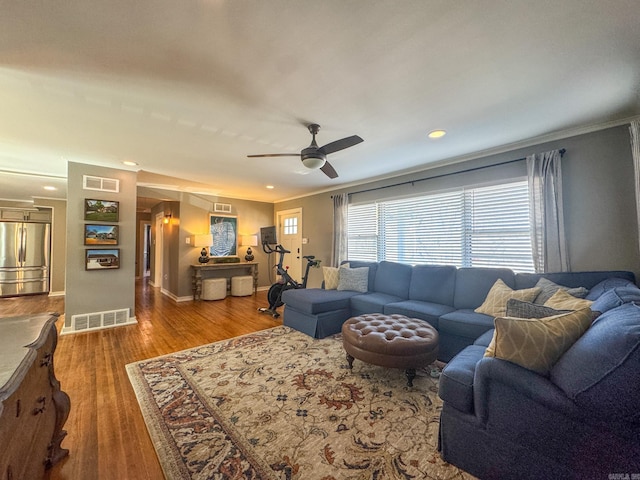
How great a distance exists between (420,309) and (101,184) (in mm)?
5033

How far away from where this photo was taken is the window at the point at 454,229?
321 centimetres

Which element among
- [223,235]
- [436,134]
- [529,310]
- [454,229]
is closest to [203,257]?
[223,235]

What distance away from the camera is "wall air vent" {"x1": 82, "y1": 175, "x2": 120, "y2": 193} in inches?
152

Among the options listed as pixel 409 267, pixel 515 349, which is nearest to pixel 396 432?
pixel 515 349

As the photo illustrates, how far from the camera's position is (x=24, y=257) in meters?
6.34

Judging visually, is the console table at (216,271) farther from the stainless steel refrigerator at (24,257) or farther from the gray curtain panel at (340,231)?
the stainless steel refrigerator at (24,257)

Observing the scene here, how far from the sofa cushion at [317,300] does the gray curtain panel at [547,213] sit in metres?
2.39

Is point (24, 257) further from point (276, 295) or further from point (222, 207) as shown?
point (276, 295)

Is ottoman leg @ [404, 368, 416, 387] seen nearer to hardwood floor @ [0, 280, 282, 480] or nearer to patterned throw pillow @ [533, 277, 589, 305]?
patterned throw pillow @ [533, 277, 589, 305]

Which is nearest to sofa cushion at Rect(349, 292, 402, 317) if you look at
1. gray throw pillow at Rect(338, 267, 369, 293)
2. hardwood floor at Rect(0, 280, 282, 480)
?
gray throw pillow at Rect(338, 267, 369, 293)

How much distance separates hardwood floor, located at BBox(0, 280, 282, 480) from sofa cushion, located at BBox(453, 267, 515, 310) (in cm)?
274

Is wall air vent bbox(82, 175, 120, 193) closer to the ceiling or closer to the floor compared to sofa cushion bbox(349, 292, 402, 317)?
closer to the ceiling

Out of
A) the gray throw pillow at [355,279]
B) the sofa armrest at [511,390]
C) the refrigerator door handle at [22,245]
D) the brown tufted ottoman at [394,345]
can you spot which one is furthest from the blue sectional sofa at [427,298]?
the refrigerator door handle at [22,245]

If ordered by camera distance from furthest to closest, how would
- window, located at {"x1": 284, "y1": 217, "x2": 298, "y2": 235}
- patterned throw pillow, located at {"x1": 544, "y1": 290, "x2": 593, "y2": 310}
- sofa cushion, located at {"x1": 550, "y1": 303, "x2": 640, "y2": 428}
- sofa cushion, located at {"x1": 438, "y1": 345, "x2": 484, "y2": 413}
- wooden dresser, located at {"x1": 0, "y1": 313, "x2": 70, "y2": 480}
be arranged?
window, located at {"x1": 284, "y1": 217, "x2": 298, "y2": 235}
patterned throw pillow, located at {"x1": 544, "y1": 290, "x2": 593, "y2": 310}
sofa cushion, located at {"x1": 438, "y1": 345, "x2": 484, "y2": 413}
sofa cushion, located at {"x1": 550, "y1": 303, "x2": 640, "y2": 428}
wooden dresser, located at {"x1": 0, "y1": 313, "x2": 70, "y2": 480}
